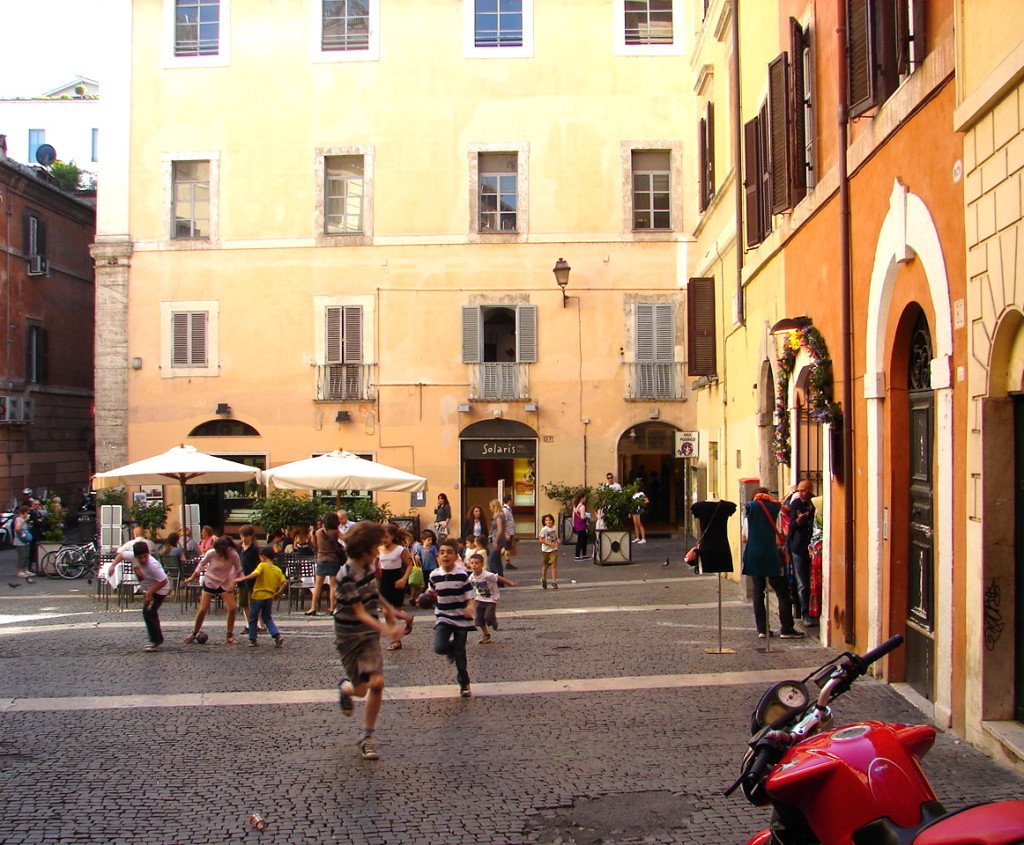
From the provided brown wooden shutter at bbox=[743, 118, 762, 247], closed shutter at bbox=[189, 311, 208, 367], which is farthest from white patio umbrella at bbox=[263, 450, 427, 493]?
closed shutter at bbox=[189, 311, 208, 367]

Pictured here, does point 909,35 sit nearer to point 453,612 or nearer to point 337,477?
point 453,612

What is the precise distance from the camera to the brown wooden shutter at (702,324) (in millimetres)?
20750

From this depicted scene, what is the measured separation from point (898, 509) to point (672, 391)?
19309mm

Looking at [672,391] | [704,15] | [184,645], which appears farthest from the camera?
[672,391]

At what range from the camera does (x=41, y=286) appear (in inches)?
1384

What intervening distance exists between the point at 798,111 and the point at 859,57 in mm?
2663

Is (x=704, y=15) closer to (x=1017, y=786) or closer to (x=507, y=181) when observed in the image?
(x=507, y=181)

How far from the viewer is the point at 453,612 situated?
988 centimetres

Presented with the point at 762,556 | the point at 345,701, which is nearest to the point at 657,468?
the point at 762,556

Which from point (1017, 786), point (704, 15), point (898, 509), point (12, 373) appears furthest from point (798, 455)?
point (12, 373)

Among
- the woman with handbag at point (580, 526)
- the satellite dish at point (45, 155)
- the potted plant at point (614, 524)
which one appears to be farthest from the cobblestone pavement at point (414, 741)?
the satellite dish at point (45, 155)

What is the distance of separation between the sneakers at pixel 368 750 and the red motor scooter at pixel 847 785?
13.5 feet

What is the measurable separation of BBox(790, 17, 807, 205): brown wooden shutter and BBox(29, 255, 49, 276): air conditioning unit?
27547mm

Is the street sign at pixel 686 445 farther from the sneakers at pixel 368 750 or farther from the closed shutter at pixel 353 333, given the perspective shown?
the sneakers at pixel 368 750
